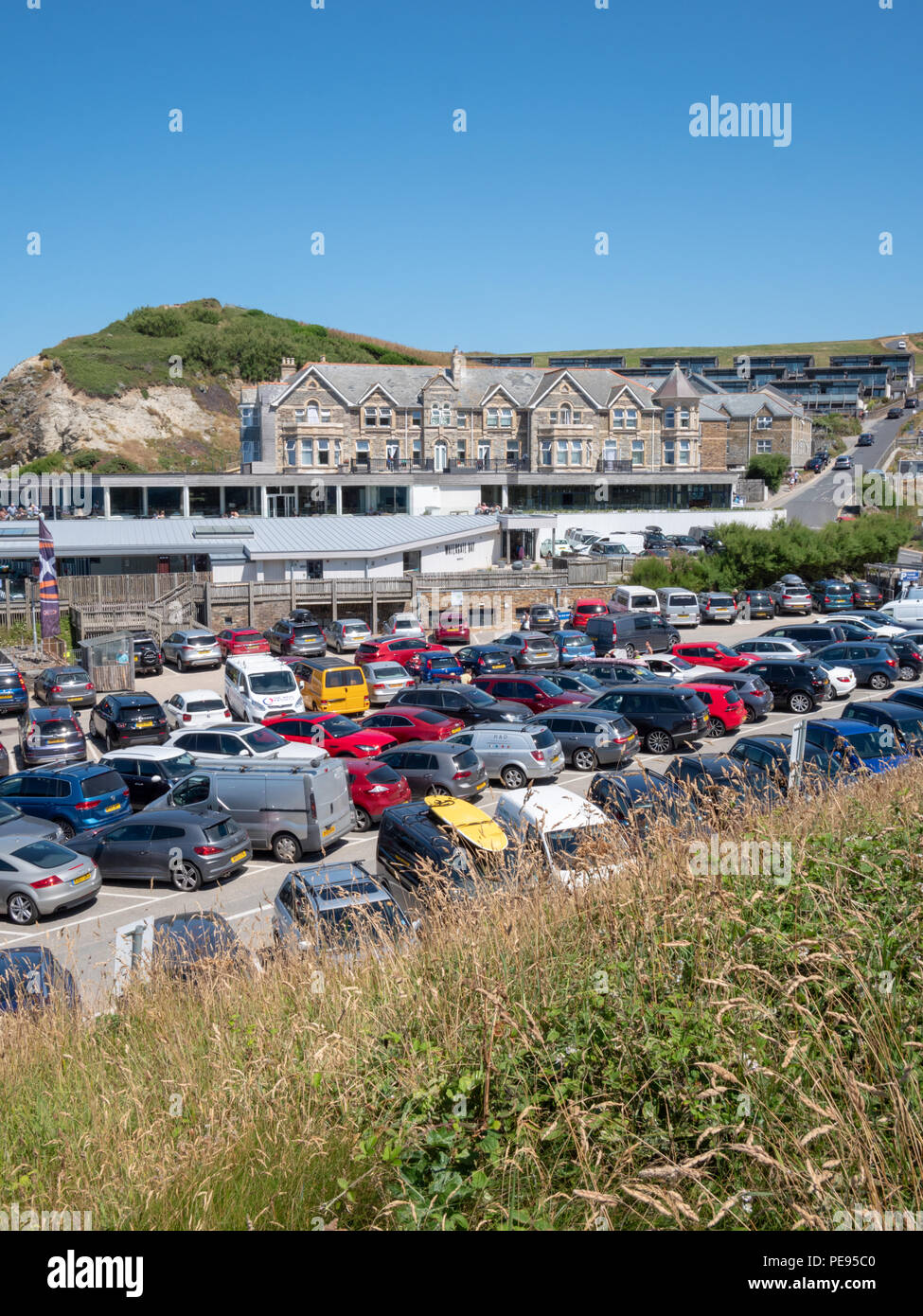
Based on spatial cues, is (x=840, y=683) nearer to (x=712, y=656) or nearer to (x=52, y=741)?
(x=712, y=656)

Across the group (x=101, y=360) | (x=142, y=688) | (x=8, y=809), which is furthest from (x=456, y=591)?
(x=101, y=360)

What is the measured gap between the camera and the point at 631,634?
37.7 meters

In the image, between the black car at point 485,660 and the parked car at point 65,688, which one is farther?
the black car at point 485,660

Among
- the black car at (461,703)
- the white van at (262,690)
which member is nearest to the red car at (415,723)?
the black car at (461,703)

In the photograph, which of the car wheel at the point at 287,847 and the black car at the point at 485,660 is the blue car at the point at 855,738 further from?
the black car at the point at 485,660

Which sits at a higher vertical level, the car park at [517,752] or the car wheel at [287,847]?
the car park at [517,752]

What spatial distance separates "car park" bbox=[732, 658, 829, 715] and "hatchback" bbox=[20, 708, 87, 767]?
1753cm

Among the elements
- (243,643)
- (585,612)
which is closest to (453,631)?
(585,612)

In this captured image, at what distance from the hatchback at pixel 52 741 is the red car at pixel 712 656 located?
17.6m

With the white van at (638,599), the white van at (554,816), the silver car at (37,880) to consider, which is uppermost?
the white van at (638,599)

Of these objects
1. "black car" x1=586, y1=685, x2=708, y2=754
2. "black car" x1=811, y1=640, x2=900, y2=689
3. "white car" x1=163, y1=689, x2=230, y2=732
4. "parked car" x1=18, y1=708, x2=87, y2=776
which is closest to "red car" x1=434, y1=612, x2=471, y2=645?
"black car" x1=811, y1=640, x2=900, y2=689

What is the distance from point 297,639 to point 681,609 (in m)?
16.3

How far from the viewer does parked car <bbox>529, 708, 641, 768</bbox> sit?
22.8 metres

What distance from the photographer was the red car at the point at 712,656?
32250 mm
